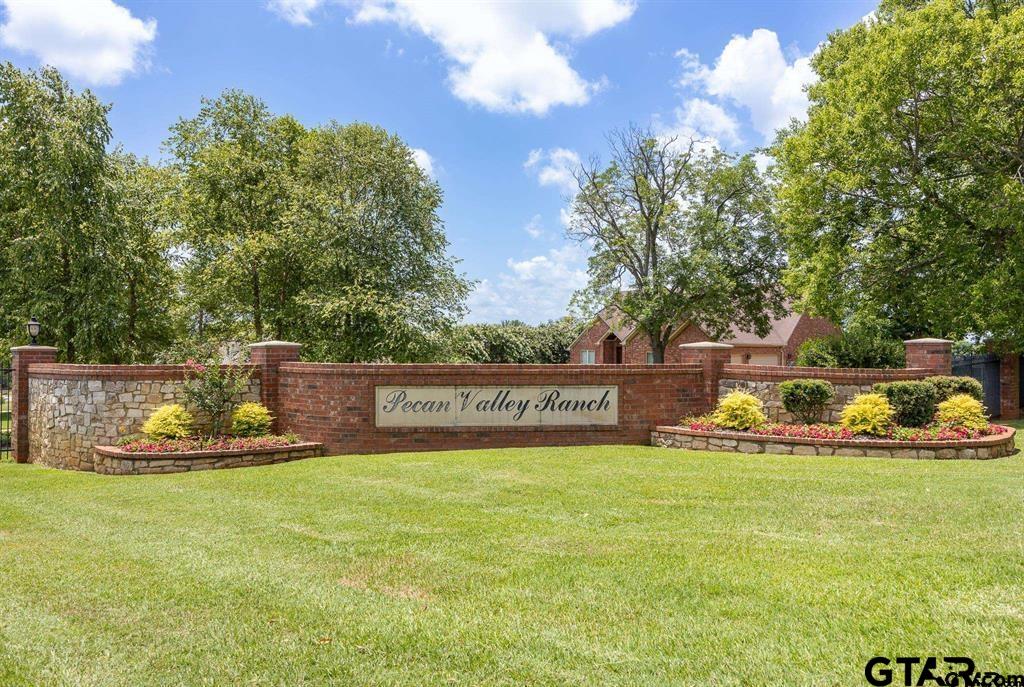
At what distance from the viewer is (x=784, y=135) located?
2848 centimetres

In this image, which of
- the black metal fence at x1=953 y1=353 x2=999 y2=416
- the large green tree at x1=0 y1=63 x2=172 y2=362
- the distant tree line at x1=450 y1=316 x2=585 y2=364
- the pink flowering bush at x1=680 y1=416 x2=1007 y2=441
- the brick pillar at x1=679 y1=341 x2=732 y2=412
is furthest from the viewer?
the distant tree line at x1=450 y1=316 x2=585 y2=364

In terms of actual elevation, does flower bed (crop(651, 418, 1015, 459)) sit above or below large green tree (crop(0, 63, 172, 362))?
below

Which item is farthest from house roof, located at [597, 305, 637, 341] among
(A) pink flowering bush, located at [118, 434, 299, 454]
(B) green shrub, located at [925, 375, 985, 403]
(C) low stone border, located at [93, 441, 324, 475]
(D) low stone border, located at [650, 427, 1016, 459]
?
(C) low stone border, located at [93, 441, 324, 475]

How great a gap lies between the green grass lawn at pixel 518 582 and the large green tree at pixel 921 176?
11.6m

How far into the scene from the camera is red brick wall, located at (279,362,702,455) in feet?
40.9

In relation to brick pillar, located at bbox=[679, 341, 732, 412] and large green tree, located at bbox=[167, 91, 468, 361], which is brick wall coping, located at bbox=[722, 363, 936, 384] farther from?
large green tree, located at bbox=[167, 91, 468, 361]

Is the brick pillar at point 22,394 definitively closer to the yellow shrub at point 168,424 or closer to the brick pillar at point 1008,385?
the yellow shrub at point 168,424

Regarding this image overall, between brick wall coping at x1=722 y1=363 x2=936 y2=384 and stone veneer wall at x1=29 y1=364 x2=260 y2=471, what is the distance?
9.65 m

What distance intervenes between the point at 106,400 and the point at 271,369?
3.02m

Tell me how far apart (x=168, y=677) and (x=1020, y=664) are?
432cm

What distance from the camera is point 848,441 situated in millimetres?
11438

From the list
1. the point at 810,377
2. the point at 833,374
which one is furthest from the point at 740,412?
the point at 833,374

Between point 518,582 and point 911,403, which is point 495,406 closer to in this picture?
point 911,403

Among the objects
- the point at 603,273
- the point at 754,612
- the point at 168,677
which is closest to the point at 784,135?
the point at 603,273
